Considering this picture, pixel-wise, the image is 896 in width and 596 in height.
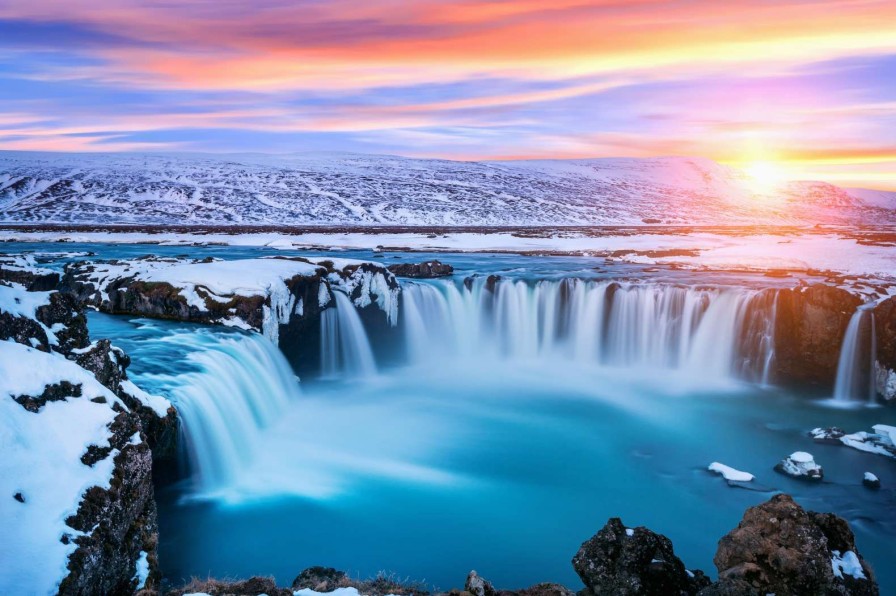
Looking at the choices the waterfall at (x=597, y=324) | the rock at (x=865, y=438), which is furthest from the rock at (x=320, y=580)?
the waterfall at (x=597, y=324)

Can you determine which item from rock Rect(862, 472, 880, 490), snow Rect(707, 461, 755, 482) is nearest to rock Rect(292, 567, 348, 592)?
snow Rect(707, 461, 755, 482)

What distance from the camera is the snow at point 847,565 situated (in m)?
6.29

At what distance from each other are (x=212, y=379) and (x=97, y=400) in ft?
21.2

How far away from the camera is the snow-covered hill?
370ft

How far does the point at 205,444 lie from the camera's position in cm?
1214

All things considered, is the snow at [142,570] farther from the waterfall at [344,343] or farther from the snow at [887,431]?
the snow at [887,431]

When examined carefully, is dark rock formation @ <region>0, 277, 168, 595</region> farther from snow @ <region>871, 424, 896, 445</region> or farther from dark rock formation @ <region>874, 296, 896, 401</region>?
dark rock formation @ <region>874, 296, 896, 401</region>

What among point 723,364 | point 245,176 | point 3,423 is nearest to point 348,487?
point 3,423

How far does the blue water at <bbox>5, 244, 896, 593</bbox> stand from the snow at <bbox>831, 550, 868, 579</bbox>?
5.15 m

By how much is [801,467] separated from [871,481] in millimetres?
1320

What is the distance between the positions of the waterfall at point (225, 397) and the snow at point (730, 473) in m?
10.3

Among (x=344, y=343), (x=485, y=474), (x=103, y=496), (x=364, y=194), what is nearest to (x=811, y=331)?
(x=485, y=474)

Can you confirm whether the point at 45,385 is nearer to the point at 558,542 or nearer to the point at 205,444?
the point at 205,444

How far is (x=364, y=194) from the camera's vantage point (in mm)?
134125
